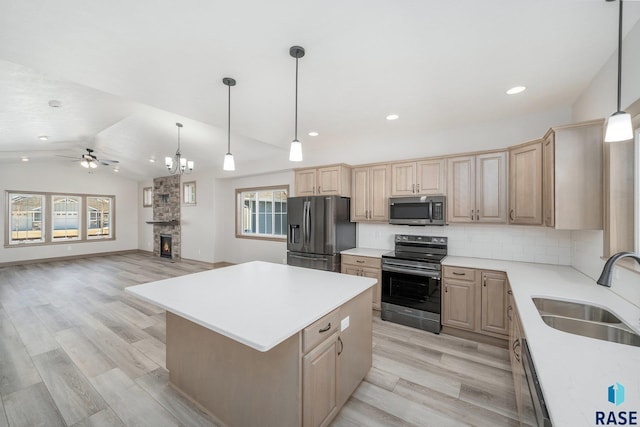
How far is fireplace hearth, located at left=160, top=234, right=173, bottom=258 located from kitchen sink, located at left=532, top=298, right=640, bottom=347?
8.91 m

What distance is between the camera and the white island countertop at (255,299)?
128 cm

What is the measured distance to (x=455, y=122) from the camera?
3322 mm

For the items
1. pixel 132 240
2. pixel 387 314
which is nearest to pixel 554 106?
pixel 387 314

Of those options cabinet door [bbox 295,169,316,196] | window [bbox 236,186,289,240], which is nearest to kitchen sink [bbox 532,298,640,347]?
cabinet door [bbox 295,169,316,196]

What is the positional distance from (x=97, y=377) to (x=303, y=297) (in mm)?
2161

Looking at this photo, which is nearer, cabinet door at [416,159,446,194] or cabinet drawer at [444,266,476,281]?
cabinet drawer at [444,266,476,281]

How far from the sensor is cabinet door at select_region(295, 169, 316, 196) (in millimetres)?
4238

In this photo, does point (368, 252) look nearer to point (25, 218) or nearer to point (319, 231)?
point (319, 231)

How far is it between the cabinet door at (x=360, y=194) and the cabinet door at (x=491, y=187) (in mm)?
1462

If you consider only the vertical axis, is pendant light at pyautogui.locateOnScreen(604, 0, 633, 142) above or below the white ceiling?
below

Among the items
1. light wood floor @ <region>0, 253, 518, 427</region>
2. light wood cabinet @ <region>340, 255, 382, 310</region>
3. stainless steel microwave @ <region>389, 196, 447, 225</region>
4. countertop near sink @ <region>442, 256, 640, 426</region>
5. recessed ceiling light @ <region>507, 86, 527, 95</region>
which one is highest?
recessed ceiling light @ <region>507, 86, 527, 95</region>

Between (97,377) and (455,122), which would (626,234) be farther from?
(97,377)

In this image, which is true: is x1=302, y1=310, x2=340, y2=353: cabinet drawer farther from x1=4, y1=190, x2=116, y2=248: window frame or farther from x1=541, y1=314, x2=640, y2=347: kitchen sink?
x1=4, y1=190, x2=116, y2=248: window frame

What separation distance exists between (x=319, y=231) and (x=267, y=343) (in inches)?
110
